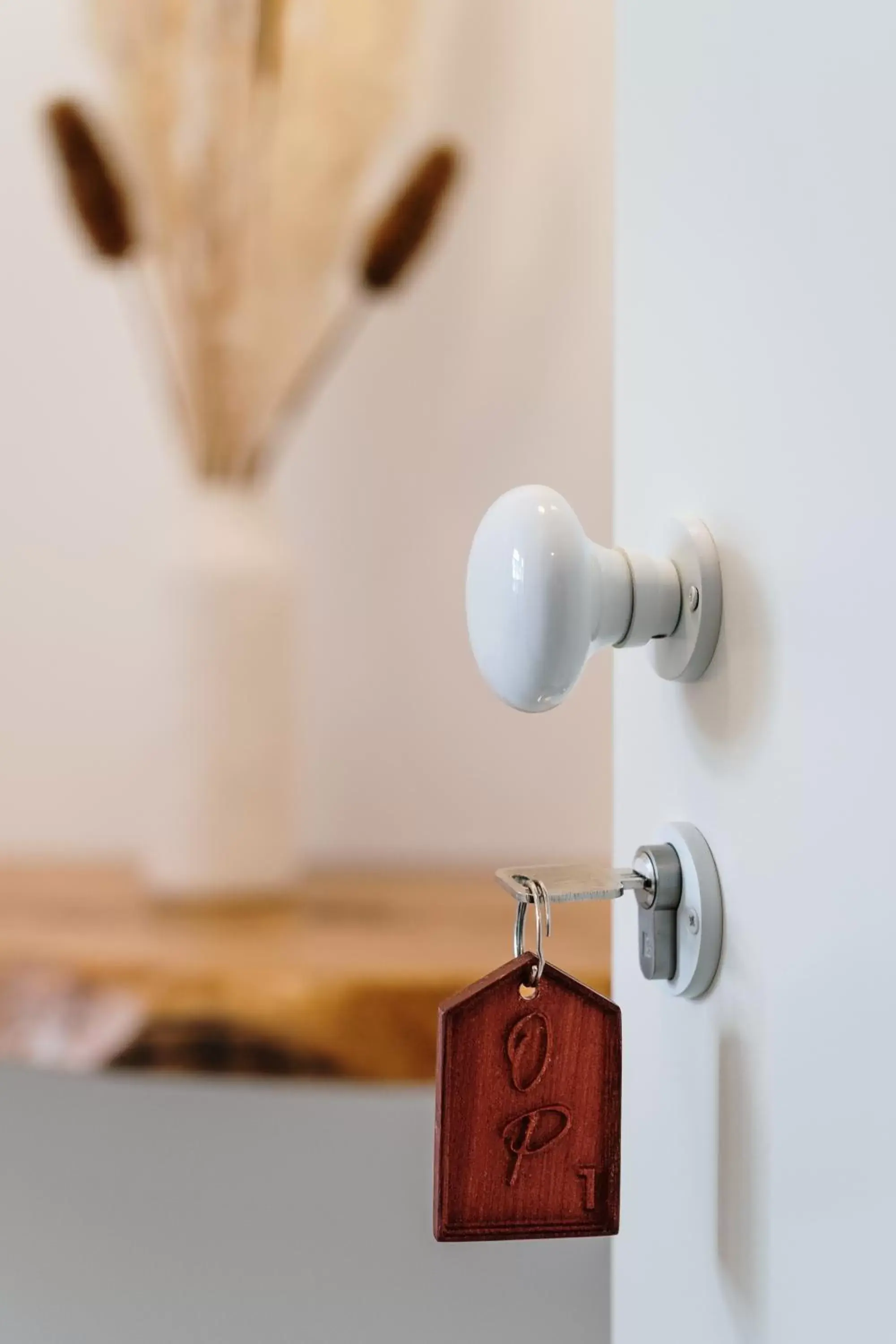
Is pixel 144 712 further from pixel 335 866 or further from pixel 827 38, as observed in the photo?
pixel 827 38

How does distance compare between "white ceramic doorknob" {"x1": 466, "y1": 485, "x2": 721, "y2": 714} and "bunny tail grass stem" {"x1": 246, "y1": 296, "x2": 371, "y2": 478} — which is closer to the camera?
"white ceramic doorknob" {"x1": 466, "y1": 485, "x2": 721, "y2": 714}

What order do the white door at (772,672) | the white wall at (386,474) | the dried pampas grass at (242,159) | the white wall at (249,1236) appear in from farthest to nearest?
the white wall at (386,474) → the dried pampas grass at (242,159) → the white wall at (249,1236) → the white door at (772,672)

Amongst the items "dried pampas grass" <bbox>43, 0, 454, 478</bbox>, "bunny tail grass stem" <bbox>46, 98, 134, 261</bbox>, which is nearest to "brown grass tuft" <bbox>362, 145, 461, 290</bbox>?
A: "dried pampas grass" <bbox>43, 0, 454, 478</bbox>

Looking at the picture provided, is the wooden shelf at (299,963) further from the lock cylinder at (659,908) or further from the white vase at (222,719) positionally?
the lock cylinder at (659,908)

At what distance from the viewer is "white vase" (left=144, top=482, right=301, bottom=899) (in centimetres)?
69

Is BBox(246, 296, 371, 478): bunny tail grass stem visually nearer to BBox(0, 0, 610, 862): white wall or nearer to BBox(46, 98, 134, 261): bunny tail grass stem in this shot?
BBox(0, 0, 610, 862): white wall

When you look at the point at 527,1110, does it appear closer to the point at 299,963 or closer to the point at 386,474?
the point at 299,963

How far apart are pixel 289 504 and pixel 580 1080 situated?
0.69 meters

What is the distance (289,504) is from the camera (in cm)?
86

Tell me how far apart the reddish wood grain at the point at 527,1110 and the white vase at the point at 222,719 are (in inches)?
19.6

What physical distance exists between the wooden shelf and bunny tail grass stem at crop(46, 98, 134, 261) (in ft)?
1.31

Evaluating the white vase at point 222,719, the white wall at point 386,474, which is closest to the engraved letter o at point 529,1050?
the white vase at point 222,719

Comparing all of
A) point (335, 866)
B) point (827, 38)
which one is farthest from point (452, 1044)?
point (335, 866)

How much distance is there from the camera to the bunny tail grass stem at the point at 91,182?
27.4 inches
